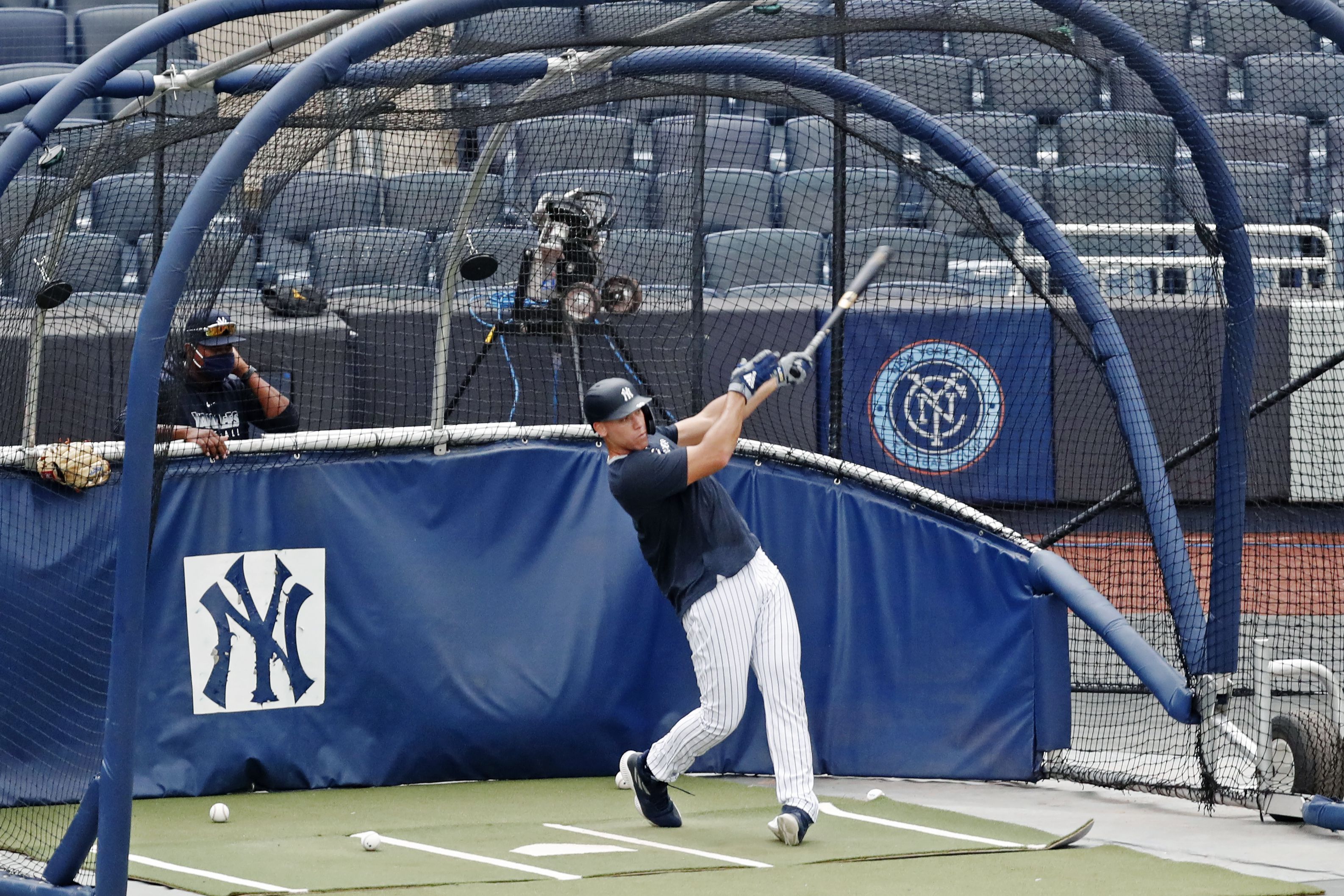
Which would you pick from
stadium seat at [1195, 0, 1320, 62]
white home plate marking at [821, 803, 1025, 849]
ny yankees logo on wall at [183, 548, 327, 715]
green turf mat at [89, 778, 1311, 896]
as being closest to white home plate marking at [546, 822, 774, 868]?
green turf mat at [89, 778, 1311, 896]

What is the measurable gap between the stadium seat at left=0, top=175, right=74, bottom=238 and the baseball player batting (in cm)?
244

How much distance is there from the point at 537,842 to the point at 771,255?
4174mm

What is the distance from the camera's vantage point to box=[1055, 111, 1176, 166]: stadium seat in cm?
675

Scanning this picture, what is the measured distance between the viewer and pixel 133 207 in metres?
8.49

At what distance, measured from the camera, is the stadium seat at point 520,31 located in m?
5.71

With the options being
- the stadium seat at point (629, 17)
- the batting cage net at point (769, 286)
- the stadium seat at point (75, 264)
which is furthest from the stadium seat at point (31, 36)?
the stadium seat at point (629, 17)

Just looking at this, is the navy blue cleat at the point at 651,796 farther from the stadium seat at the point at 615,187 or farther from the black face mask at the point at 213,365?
the stadium seat at the point at 615,187

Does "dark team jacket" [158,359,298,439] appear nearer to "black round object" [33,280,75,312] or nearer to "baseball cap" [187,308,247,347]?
"baseball cap" [187,308,247,347]

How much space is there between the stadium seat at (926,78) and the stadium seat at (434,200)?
1935 mm

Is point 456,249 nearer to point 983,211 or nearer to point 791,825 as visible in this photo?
point 983,211

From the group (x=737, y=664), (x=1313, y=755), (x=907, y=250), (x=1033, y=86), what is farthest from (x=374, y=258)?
A: (x=1313, y=755)

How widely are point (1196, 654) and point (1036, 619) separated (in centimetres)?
94

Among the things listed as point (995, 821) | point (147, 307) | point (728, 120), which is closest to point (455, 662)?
point (995, 821)

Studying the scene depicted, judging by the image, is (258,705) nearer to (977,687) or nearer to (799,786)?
(799,786)
